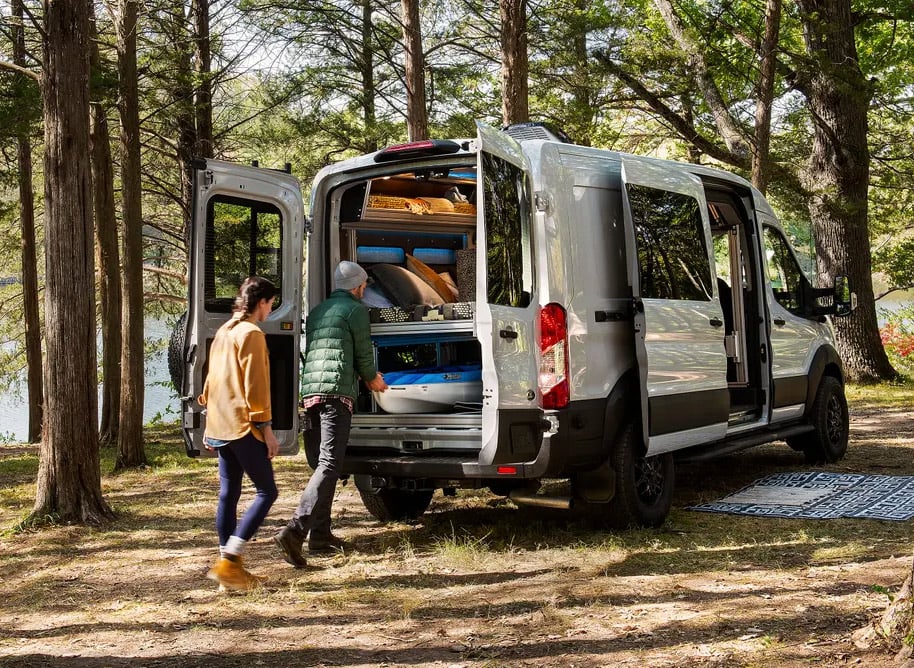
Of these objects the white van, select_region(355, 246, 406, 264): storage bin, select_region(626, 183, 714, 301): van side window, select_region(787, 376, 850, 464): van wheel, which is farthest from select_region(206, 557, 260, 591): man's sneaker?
select_region(787, 376, 850, 464): van wheel

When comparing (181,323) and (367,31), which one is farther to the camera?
(367,31)

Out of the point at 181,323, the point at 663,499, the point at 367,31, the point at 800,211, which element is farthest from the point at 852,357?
the point at 181,323

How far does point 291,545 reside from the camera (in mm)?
6098

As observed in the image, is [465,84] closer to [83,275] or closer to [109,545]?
[83,275]

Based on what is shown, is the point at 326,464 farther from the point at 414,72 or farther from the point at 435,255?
the point at 414,72

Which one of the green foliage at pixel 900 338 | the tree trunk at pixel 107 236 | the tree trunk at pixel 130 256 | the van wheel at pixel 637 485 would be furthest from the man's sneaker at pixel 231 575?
the green foliage at pixel 900 338

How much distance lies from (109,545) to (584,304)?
375 cm

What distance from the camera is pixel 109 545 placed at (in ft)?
23.7

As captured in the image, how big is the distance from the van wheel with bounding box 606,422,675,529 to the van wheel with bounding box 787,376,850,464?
2.90 metres

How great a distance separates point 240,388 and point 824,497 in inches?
181

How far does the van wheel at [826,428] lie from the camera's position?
931 cm

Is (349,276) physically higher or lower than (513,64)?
lower

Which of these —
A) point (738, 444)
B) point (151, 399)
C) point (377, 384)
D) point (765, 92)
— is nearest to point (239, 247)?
point (377, 384)

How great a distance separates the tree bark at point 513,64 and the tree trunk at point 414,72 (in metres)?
1.74
